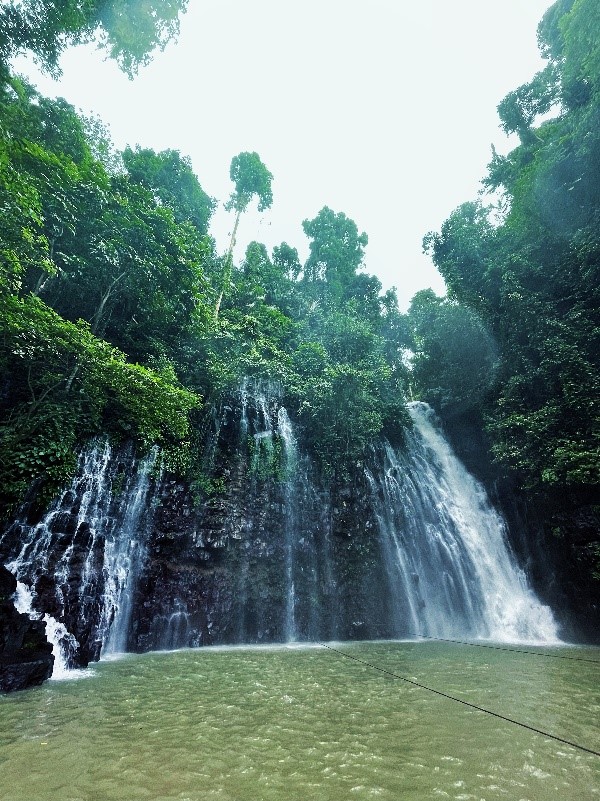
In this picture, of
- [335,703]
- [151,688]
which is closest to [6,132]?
[151,688]

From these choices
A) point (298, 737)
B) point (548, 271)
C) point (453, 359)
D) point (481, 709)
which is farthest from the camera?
point (453, 359)

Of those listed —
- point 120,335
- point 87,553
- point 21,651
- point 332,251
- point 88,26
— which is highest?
point 332,251

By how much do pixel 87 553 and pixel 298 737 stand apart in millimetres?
6853

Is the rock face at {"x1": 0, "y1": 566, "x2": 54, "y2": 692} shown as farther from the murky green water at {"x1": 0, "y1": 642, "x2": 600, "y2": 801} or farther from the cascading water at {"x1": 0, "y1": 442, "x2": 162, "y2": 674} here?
the cascading water at {"x1": 0, "y1": 442, "x2": 162, "y2": 674}

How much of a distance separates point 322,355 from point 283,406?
3310 millimetres

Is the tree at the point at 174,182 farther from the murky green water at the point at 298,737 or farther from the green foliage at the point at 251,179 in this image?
the murky green water at the point at 298,737

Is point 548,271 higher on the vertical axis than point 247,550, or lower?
higher

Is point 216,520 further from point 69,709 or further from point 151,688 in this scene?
point 69,709

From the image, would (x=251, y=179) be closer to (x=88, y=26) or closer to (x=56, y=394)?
(x=88, y=26)

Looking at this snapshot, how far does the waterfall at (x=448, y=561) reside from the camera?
11.0 m

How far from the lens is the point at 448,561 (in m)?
12.1

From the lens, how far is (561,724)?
368 centimetres

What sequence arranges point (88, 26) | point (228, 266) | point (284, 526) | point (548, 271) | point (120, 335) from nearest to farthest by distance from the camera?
point (88, 26) < point (284, 526) < point (120, 335) < point (548, 271) < point (228, 266)

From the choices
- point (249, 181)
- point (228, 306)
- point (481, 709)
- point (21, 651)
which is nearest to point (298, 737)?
point (481, 709)
